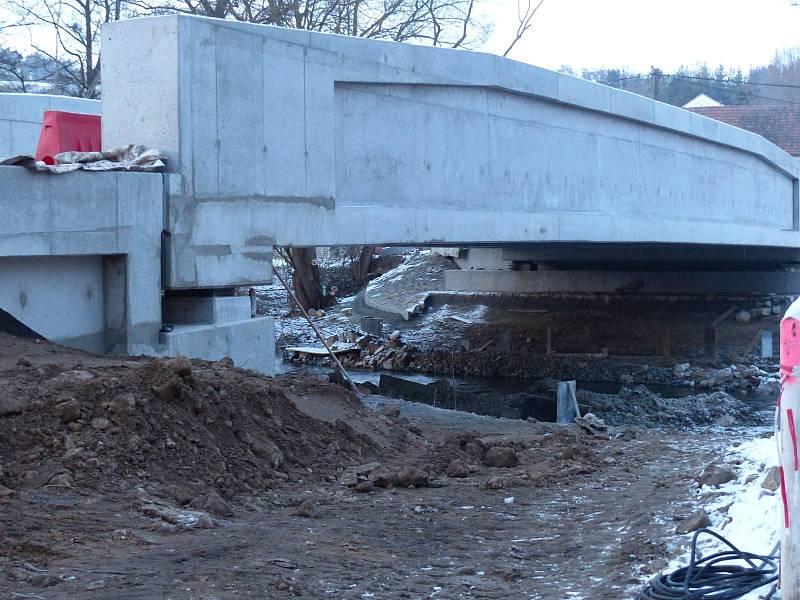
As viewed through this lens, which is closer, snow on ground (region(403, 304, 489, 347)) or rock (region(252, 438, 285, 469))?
rock (region(252, 438, 285, 469))

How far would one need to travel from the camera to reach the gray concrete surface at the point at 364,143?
9484 mm

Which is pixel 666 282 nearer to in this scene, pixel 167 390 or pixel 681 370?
pixel 681 370

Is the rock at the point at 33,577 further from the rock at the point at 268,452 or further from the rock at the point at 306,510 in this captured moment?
the rock at the point at 268,452

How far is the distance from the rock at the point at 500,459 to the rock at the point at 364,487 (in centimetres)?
173

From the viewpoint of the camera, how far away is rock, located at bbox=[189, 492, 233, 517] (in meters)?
5.90

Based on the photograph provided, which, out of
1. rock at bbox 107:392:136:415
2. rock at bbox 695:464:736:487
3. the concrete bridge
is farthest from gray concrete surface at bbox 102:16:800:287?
rock at bbox 695:464:736:487

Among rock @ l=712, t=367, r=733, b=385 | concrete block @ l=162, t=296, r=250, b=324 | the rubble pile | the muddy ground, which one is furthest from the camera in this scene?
rock @ l=712, t=367, r=733, b=385

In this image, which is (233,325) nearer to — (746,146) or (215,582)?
(215,582)

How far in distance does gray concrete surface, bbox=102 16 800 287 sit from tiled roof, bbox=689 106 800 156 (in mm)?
32780

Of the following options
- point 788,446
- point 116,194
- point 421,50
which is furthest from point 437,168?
point 788,446

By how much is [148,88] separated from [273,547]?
222 inches

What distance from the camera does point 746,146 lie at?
2256cm

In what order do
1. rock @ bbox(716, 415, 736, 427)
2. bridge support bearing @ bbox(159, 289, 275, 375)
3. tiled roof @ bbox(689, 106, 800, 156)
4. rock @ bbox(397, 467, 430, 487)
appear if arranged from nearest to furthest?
rock @ bbox(397, 467, 430, 487), bridge support bearing @ bbox(159, 289, 275, 375), rock @ bbox(716, 415, 736, 427), tiled roof @ bbox(689, 106, 800, 156)

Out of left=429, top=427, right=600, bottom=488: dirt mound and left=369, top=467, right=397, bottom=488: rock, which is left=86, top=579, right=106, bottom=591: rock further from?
Result: left=429, top=427, right=600, bottom=488: dirt mound
